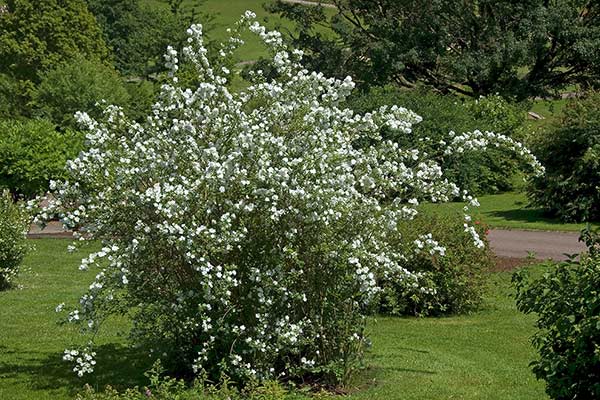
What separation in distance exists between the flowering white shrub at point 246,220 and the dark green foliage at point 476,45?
2890cm

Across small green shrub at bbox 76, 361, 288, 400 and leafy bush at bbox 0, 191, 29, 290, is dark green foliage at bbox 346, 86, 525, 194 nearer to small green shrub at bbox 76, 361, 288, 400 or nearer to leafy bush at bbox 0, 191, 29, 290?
leafy bush at bbox 0, 191, 29, 290

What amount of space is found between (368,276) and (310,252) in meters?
0.67

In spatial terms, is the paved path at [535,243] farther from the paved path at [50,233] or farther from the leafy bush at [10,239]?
the paved path at [50,233]

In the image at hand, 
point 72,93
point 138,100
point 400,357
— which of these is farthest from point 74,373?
point 138,100

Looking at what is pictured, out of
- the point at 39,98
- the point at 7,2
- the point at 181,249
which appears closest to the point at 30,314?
the point at 181,249

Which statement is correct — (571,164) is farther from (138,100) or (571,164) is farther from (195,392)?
(138,100)

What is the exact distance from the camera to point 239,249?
8984 millimetres

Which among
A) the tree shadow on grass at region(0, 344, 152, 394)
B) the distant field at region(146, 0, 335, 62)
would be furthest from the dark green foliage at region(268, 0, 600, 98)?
the distant field at region(146, 0, 335, 62)

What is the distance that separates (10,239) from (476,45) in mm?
26426

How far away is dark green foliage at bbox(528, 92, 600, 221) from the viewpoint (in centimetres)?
2247

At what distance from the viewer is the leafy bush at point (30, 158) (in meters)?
28.6

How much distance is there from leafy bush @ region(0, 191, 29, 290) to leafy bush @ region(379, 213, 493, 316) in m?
6.51

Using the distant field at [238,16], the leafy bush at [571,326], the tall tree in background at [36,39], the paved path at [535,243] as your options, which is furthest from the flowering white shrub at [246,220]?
the distant field at [238,16]

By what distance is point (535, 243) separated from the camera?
20.9m
